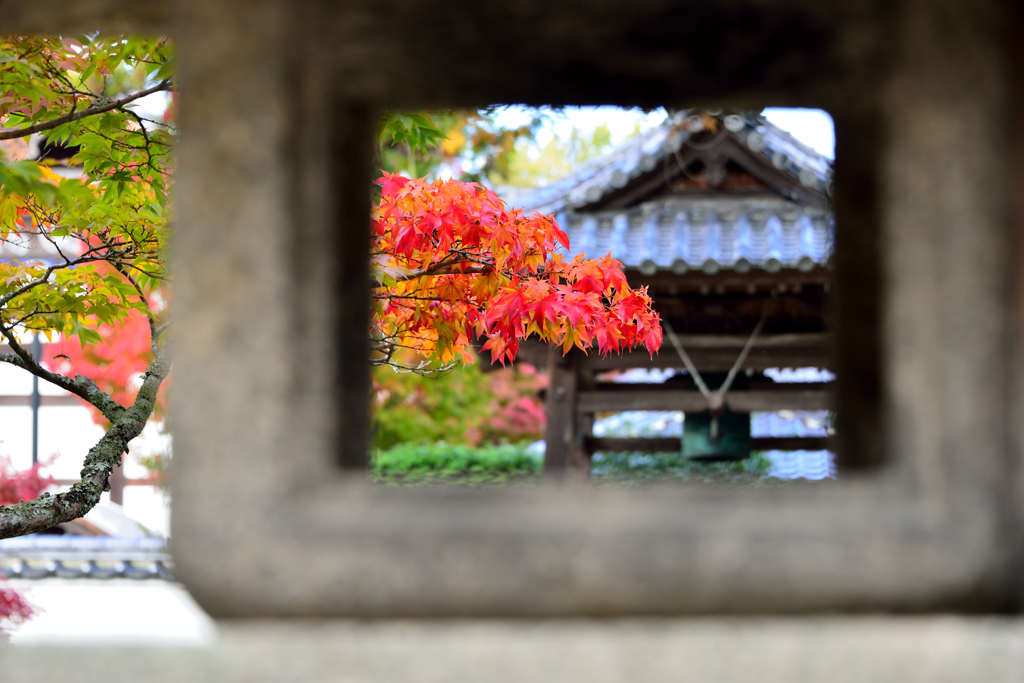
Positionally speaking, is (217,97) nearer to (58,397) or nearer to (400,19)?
(400,19)

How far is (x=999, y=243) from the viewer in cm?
77

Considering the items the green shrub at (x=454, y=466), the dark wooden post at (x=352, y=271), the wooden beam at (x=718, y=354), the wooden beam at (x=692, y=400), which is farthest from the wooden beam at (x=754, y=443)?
the dark wooden post at (x=352, y=271)

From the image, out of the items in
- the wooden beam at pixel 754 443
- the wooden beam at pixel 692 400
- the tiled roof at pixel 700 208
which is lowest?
the wooden beam at pixel 754 443

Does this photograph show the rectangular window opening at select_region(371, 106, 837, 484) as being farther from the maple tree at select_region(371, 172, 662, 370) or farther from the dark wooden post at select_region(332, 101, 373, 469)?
the dark wooden post at select_region(332, 101, 373, 469)

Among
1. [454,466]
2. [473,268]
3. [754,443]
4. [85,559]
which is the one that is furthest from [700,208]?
[85,559]

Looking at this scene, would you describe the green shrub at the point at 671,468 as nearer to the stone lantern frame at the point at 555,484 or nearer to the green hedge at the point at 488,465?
the green hedge at the point at 488,465

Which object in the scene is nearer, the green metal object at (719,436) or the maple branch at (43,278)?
the maple branch at (43,278)

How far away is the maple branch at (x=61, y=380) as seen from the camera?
8.12ft

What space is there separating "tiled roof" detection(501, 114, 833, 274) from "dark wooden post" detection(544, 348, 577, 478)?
87cm

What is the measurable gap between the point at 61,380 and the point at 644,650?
243 cm

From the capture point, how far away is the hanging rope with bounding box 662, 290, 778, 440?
205 inches

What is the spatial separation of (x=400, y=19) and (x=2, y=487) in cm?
669

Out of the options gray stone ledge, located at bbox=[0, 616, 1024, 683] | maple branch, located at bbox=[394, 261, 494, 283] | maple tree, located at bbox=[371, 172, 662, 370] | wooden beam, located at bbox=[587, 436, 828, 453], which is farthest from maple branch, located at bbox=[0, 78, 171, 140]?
wooden beam, located at bbox=[587, 436, 828, 453]

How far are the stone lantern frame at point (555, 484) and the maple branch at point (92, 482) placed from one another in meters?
1.85
